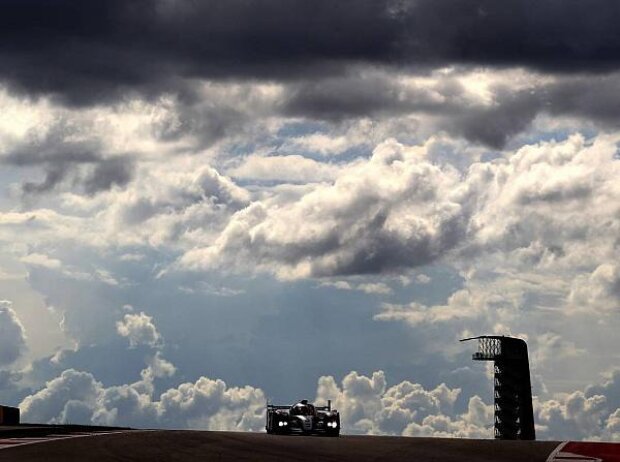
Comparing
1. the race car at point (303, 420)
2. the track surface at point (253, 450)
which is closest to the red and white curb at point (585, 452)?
the track surface at point (253, 450)

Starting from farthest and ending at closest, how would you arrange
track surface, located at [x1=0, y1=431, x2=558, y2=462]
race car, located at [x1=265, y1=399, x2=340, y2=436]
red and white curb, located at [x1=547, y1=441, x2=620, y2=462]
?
1. race car, located at [x1=265, y1=399, x2=340, y2=436]
2. red and white curb, located at [x1=547, y1=441, x2=620, y2=462]
3. track surface, located at [x1=0, y1=431, x2=558, y2=462]

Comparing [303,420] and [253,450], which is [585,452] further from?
[303,420]

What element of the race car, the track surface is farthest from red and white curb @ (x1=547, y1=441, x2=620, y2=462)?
the race car

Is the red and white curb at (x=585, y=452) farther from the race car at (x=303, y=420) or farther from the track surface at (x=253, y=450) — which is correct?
the race car at (x=303, y=420)

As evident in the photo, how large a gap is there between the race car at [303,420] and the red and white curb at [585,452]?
1606 centimetres

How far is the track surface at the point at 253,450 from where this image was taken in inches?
1166

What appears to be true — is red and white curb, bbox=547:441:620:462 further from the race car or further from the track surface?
the race car

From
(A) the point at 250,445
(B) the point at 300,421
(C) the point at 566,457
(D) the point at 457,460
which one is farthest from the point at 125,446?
(B) the point at 300,421

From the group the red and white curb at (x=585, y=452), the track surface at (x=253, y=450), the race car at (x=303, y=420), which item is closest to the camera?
the track surface at (x=253, y=450)

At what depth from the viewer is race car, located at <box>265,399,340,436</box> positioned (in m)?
55.8

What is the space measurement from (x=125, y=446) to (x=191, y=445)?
2.29 m

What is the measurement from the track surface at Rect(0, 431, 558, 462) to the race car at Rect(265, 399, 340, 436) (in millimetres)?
13101

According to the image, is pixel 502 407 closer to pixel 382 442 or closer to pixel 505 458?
pixel 382 442

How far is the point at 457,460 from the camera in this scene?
31.3 metres
